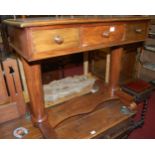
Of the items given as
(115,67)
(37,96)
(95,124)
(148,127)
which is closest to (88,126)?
(95,124)

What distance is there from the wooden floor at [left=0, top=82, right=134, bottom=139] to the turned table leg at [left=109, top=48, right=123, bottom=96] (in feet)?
0.40

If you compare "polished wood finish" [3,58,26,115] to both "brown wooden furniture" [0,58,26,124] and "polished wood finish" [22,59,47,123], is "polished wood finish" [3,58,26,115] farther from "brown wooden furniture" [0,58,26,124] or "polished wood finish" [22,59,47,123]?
"polished wood finish" [22,59,47,123]

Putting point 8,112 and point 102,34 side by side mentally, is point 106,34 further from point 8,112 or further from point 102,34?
point 8,112

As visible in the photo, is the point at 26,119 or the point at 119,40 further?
the point at 26,119

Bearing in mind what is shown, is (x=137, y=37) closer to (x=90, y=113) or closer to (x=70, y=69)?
(x=90, y=113)

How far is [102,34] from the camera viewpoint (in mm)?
862

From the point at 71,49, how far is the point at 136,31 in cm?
52

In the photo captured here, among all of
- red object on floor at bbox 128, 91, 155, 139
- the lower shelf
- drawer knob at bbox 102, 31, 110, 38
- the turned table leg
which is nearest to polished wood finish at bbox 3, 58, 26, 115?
the lower shelf

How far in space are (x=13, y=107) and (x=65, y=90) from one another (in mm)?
455

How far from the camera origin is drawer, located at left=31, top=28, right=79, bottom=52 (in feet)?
2.15

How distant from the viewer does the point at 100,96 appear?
135 centimetres
